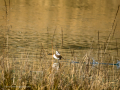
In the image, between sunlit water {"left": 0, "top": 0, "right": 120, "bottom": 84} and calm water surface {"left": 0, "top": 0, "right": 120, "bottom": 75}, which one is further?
calm water surface {"left": 0, "top": 0, "right": 120, "bottom": 75}

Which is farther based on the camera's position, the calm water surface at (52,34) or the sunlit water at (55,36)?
the calm water surface at (52,34)

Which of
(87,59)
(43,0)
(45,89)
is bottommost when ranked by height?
(45,89)

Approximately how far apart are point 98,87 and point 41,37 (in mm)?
11969

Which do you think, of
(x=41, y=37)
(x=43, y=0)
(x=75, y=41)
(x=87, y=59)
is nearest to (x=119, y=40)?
(x=75, y=41)

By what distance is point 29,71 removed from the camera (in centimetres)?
512

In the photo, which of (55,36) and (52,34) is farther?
(52,34)

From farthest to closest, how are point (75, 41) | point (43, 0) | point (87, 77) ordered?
point (43, 0) < point (75, 41) < point (87, 77)

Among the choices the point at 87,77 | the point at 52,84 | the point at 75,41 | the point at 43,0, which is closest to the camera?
the point at 52,84

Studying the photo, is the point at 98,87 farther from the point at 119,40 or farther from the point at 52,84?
the point at 119,40

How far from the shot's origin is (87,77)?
16.4ft

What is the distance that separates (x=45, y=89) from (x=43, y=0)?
5223 cm

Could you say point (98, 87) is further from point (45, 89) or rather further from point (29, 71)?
point (29, 71)

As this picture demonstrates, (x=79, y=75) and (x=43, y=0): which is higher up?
(x=43, y=0)

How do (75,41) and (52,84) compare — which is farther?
(75,41)
